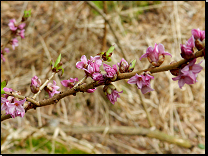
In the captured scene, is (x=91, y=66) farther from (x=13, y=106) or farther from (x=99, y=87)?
(x=99, y=87)

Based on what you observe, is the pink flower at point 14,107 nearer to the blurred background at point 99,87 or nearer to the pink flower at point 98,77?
the pink flower at point 98,77

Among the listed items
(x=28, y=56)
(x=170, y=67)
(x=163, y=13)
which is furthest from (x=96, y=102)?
(x=163, y=13)

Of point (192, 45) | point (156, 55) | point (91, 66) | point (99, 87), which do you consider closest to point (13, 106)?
point (91, 66)

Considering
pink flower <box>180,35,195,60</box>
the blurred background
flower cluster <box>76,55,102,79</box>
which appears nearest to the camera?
pink flower <box>180,35,195,60</box>

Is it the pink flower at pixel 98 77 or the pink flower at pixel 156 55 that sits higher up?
the pink flower at pixel 156 55

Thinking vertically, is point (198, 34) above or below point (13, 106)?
above

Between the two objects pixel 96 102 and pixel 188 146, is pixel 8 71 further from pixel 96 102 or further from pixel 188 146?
pixel 188 146

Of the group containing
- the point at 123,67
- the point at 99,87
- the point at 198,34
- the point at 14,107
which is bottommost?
the point at 99,87

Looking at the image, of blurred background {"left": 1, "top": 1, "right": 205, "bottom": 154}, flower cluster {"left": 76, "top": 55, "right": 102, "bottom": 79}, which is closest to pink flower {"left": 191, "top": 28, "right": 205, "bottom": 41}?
flower cluster {"left": 76, "top": 55, "right": 102, "bottom": 79}

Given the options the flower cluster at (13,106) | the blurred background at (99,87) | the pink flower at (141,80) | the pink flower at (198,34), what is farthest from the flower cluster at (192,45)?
the blurred background at (99,87)

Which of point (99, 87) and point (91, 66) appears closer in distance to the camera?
point (91, 66)

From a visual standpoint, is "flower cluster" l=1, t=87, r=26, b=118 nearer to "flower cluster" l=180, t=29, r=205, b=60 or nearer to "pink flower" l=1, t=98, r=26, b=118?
"pink flower" l=1, t=98, r=26, b=118

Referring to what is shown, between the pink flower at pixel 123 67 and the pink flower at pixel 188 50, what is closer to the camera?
the pink flower at pixel 188 50
